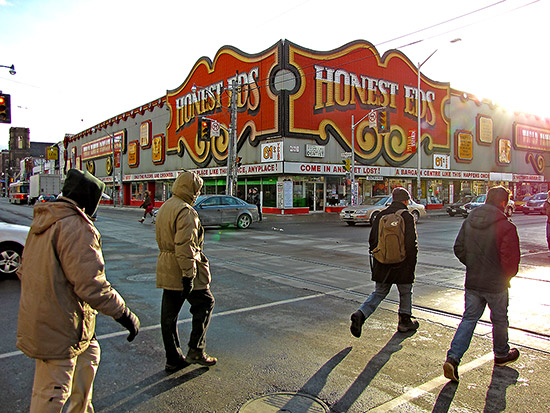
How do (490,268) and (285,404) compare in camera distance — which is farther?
(490,268)

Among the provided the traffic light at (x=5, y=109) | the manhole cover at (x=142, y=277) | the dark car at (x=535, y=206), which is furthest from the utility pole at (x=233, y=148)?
the dark car at (x=535, y=206)

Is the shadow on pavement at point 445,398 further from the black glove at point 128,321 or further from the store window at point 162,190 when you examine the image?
the store window at point 162,190

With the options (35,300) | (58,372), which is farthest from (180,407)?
(35,300)

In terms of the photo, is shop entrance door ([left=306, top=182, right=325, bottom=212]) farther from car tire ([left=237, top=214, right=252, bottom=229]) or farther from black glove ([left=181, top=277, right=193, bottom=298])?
black glove ([left=181, top=277, right=193, bottom=298])

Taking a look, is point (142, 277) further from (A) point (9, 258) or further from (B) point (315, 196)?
(B) point (315, 196)

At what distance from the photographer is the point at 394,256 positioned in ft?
16.0

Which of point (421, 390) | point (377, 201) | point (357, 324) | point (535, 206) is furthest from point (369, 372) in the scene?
point (535, 206)

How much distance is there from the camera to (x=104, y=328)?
5.23 metres

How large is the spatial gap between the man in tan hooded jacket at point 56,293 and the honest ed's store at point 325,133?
75.7 feet

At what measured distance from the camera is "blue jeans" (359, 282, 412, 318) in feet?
16.3

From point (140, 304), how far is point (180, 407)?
3.26 m

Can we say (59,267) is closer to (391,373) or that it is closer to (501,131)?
(391,373)

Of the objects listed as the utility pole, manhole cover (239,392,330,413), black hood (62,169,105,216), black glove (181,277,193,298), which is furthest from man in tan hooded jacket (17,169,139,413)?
the utility pole

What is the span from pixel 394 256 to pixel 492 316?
46.5 inches
